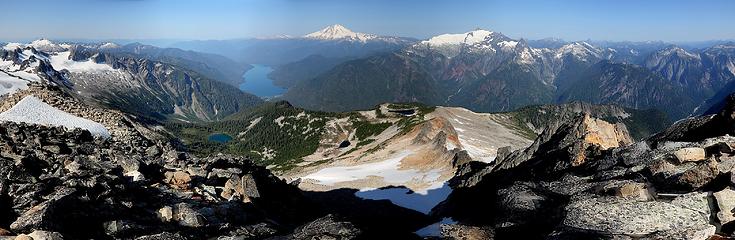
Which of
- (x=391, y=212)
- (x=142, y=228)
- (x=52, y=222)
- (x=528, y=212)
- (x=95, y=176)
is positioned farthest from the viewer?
(x=391, y=212)

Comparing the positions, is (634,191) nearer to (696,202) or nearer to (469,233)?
(696,202)

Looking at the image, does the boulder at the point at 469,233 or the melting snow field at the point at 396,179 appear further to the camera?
the melting snow field at the point at 396,179

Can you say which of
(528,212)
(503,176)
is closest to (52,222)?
(528,212)

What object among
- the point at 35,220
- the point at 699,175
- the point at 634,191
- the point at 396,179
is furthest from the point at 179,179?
the point at 396,179

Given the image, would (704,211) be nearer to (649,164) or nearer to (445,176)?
(649,164)

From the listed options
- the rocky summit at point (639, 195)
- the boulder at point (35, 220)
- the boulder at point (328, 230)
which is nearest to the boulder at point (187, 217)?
the boulder at point (328, 230)

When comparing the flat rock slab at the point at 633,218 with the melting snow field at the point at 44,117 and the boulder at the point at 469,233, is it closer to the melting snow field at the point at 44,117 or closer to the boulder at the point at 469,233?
the boulder at the point at 469,233
